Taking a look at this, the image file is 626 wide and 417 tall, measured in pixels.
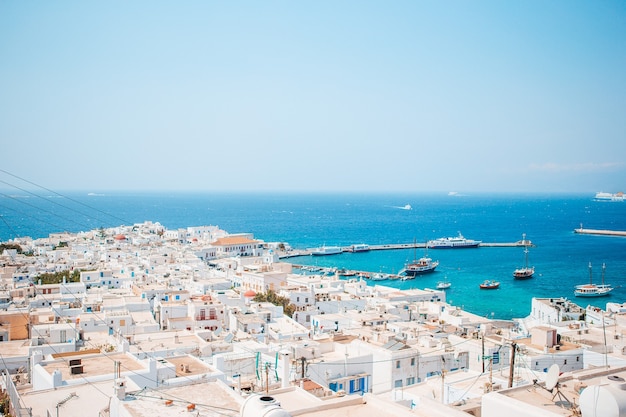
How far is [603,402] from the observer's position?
4656 mm

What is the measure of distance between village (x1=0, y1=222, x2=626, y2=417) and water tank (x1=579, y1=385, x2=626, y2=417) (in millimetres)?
11

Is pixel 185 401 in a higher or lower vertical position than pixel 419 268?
higher

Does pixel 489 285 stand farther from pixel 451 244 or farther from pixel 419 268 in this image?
pixel 451 244

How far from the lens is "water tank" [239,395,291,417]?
4258mm

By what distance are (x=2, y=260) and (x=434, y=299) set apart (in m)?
29.2

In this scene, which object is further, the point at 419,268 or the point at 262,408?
the point at 419,268

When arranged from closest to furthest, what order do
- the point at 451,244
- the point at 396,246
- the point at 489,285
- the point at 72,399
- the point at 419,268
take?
the point at 72,399 → the point at 489,285 → the point at 419,268 → the point at 396,246 → the point at 451,244

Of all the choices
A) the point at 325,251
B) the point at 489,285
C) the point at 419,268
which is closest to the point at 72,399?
the point at 489,285

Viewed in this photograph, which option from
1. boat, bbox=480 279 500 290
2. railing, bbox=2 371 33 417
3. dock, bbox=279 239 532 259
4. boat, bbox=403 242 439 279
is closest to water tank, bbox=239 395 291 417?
railing, bbox=2 371 33 417

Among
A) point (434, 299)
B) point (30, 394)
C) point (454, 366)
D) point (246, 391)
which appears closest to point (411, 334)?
point (454, 366)

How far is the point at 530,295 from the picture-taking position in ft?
135

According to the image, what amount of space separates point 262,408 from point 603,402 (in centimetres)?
296

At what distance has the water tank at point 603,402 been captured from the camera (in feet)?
15.1

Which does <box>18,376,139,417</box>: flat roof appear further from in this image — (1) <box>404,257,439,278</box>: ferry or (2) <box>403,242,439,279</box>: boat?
(1) <box>404,257,439,278</box>: ferry
